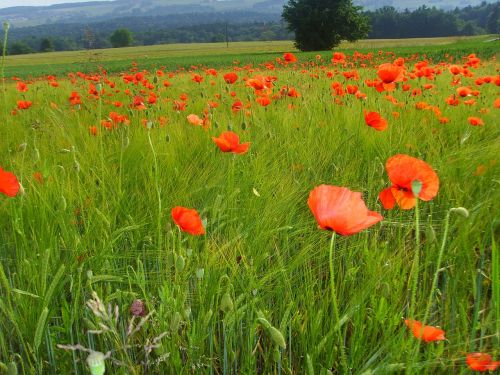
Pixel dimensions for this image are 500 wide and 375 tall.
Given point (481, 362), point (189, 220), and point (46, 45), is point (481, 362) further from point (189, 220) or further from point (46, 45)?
point (46, 45)

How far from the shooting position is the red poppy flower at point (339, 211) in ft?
2.12

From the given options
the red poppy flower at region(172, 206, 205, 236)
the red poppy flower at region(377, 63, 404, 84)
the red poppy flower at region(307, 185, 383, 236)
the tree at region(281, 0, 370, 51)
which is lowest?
the red poppy flower at region(172, 206, 205, 236)

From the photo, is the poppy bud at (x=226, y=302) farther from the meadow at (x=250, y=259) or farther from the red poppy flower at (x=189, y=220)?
the red poppy flower at (x=189, y=220)

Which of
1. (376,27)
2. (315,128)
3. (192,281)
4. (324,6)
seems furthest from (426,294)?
(376,27)

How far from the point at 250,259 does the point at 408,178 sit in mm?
324

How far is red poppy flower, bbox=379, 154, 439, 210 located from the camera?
785mm

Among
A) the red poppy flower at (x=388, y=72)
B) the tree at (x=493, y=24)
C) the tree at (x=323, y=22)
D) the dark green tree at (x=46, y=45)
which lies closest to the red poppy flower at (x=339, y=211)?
the red poppy flower at (x=388, y=72)

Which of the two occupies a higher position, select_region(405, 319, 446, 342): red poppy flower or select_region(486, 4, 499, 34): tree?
select_region(486, 4, 499, 34): tree

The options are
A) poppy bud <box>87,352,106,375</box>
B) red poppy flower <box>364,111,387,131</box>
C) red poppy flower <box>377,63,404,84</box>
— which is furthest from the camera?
red poppy flower <box>377,63,404,84</box>

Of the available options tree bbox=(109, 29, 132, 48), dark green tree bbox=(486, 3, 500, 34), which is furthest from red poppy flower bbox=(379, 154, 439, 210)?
dark green tree bbox=(486, 3, 500, 34)

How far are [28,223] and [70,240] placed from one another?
0.15 meters

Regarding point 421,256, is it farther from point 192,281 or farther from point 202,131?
point 202,131

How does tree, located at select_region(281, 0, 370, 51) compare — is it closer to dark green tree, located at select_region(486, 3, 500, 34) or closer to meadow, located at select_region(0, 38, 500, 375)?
meadow, located at select_region(0, 38, 500, 375)

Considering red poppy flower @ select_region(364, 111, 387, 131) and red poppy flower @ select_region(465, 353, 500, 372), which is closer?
red poppy flower @ select_region(465, 353, 500, 372)
